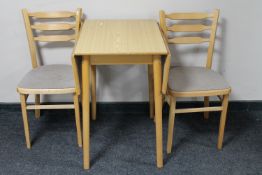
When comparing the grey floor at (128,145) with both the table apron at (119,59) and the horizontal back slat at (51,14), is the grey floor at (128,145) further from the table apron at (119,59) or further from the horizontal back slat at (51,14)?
the horizontal back slat at (51,14)

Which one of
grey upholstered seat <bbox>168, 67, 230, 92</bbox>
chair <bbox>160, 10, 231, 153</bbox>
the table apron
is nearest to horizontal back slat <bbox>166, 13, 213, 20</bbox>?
chair <bbox>160, 10, 231, 153</bbox>

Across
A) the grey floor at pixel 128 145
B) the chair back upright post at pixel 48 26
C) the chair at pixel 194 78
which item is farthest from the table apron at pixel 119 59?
the grey floor at pixel 128 145

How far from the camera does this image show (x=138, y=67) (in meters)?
2.58

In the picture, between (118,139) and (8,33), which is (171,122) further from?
(8,33)

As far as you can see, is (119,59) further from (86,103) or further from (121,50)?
(86,103)

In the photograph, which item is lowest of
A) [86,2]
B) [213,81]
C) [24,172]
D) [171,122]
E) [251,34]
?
[24,172]

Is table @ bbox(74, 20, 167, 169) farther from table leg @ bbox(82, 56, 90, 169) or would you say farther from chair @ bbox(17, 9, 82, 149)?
chair @ bbox(17, 9, 82, 149)

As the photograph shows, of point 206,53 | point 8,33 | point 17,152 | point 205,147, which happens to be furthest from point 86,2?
point 205,147

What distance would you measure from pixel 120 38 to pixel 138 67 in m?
0.66

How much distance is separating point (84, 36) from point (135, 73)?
730 mm

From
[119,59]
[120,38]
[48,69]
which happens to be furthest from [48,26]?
[119,59]

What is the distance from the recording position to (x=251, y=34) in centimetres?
249

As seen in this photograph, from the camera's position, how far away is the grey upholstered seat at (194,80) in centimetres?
207

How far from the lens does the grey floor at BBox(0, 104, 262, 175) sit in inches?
83.4
